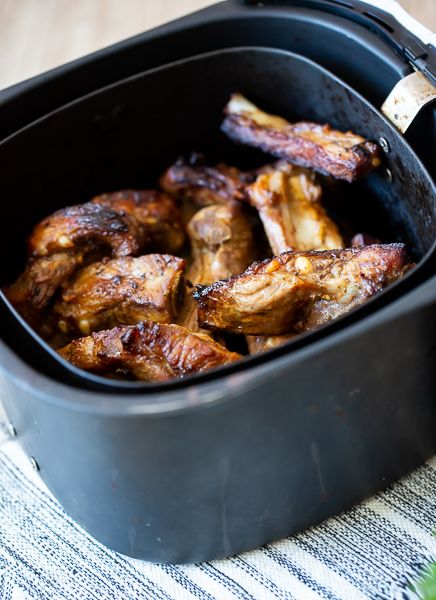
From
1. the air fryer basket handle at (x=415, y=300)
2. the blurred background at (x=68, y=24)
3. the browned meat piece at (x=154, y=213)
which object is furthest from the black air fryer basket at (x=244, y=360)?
the blurred background at (x=68, y=24)

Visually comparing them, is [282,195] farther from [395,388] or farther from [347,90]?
[395,388]

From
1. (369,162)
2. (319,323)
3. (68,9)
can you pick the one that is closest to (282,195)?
(369,162)

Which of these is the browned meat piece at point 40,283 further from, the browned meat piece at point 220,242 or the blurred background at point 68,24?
the blurred background at point 68,24

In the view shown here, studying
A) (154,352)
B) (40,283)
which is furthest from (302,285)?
(40,283)

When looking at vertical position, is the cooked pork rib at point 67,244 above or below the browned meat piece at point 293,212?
below

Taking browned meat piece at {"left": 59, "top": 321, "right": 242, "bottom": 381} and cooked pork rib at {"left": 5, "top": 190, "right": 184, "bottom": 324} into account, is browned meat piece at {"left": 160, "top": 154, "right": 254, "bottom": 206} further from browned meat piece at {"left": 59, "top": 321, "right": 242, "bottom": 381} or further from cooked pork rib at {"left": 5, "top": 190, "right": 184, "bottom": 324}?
browned meat piece at {"left": 59, "top": 321, "right": 242, "bottom": 381}

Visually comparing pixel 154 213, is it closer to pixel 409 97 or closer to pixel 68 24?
pixel 409 97
